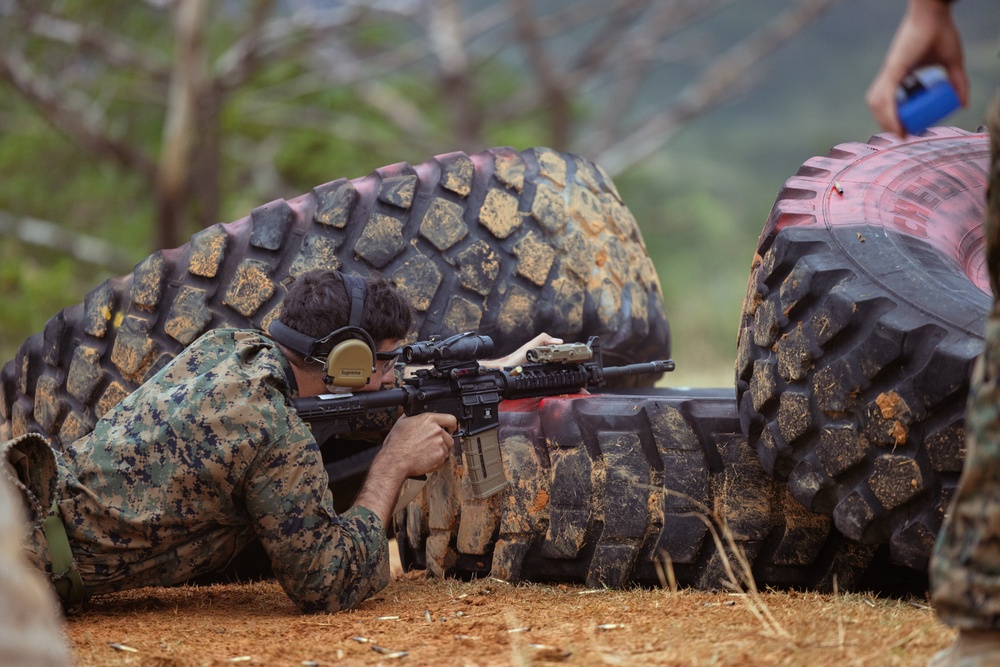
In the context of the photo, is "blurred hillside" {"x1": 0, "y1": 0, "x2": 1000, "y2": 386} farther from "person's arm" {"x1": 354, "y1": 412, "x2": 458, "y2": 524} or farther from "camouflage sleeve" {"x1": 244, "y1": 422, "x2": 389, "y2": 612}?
"camouflage sleeve" {"x1": 244, "y1": 422, "x2": 389, "y2": 612}

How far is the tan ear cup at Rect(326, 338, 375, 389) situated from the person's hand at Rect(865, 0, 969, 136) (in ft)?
5.27

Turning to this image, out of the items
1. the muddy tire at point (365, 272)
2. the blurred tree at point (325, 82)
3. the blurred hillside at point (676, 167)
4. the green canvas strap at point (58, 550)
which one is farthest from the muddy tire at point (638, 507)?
the blurred tree at point (325, 82)

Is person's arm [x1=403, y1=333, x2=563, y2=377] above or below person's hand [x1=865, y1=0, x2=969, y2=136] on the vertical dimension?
below

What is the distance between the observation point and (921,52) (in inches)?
88.4

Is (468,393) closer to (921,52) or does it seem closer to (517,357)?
(517,357)

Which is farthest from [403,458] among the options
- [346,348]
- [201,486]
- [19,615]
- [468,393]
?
[19,615]

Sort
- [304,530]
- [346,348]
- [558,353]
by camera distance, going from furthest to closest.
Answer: [558,353] < [346,348] < [304,530]

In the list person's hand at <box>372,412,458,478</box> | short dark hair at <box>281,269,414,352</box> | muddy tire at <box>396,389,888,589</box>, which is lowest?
muddy tire at <box>396,389,888,589</box>

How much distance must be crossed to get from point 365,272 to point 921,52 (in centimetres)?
221

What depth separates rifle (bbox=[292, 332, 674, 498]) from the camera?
3318 mm

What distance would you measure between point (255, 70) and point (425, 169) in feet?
25.5

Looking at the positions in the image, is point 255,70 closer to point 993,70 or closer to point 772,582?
point 772,582

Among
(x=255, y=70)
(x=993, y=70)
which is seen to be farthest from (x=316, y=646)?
(x=993, y=70)

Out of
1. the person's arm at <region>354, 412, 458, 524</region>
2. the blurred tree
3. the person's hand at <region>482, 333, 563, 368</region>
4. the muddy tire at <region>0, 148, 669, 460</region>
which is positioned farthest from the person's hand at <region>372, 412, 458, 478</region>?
the blurred tree
